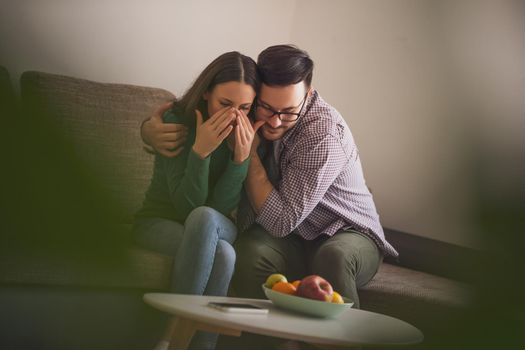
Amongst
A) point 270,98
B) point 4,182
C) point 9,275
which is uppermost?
point 4,182

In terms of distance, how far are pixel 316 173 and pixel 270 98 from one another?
0.19 metres

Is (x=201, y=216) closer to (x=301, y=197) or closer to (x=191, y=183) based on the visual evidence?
(x=191, y=183)

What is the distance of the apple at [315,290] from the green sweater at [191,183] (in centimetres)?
31

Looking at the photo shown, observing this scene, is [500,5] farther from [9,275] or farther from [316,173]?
[316,173]

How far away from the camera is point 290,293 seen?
93 centimetres

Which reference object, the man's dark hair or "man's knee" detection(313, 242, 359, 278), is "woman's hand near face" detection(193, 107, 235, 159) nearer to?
the man's dark hair

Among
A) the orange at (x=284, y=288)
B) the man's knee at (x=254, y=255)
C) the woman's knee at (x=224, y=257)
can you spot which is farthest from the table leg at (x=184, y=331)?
the man's knee at (x=254, y=255)

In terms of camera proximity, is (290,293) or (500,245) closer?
(500,245)

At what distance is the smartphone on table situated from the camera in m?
0.86

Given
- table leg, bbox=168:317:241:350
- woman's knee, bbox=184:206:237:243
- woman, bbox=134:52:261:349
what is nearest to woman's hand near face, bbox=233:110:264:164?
woman, bbox=134:52:261:349

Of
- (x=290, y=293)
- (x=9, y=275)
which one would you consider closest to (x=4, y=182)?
(x=290, y=293)

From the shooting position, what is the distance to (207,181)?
1.19m

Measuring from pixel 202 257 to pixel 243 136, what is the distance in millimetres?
210

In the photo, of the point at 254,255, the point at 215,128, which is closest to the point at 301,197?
the point at 254,255
